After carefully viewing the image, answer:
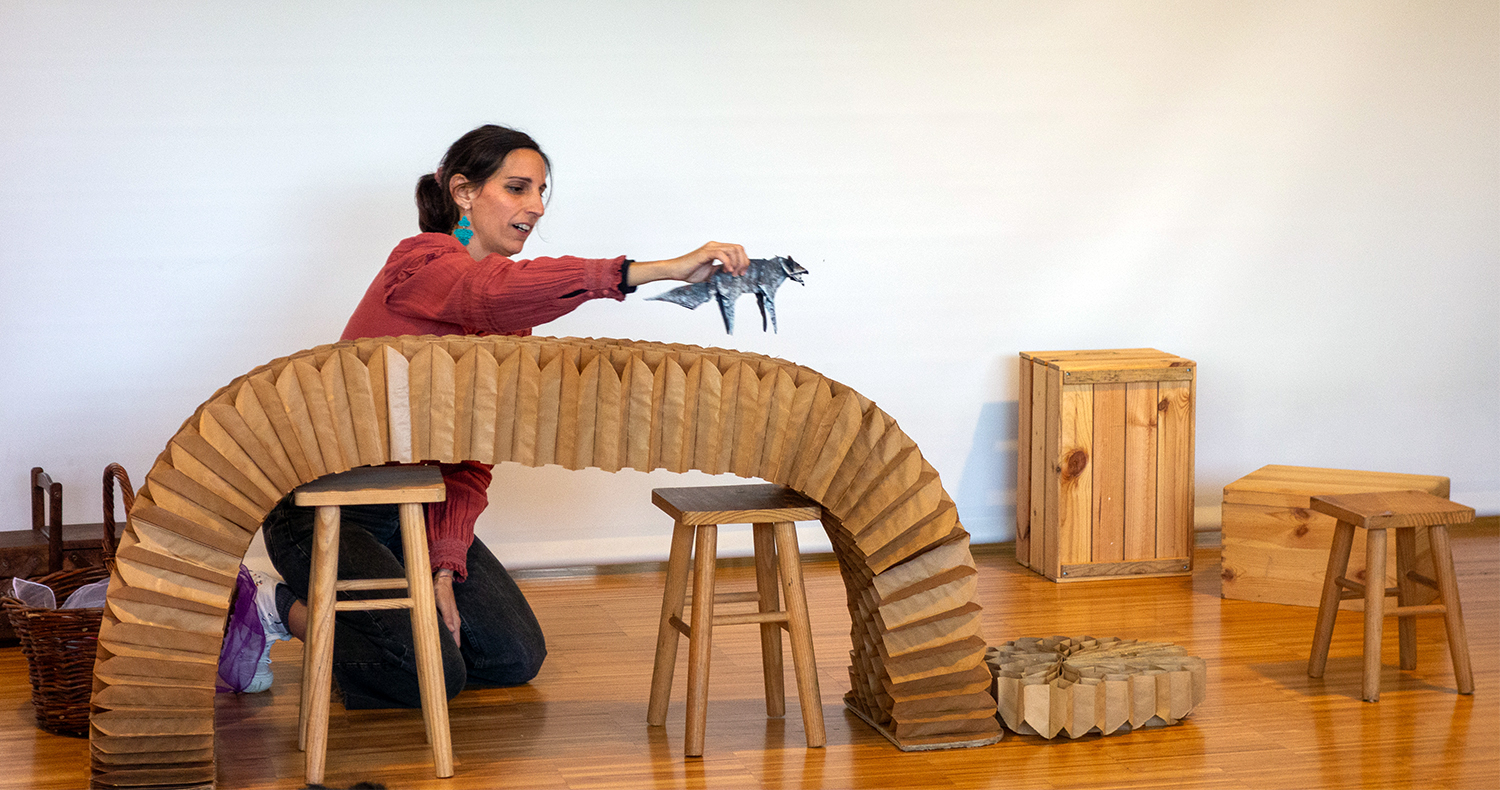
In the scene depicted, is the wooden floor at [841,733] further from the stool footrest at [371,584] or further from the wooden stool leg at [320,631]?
the stool footrest at [371,584]

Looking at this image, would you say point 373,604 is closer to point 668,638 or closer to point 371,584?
point 371,584

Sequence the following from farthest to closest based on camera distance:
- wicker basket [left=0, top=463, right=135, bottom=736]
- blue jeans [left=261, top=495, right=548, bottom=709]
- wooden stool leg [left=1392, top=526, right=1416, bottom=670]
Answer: wooden stool leg [left=1392, top=526, right=1416, bottom=670], blue jeans [left=261, top=495, right=548, bottom=709], wicker basket [left=0, top=463, right=135, bottom=736]

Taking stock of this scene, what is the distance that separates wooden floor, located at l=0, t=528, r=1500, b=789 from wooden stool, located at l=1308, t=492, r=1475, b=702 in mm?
77

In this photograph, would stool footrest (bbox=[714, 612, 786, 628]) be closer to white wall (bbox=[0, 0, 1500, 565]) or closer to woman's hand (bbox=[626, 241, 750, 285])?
woman's hand (bbox=[626, 241, 750, 285])

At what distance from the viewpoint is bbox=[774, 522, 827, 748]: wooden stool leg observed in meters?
2.91

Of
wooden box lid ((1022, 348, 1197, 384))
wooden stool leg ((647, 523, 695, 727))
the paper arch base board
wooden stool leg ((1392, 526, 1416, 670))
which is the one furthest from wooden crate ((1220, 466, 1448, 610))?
wooden stool leg ((647, 523, 695, 727))

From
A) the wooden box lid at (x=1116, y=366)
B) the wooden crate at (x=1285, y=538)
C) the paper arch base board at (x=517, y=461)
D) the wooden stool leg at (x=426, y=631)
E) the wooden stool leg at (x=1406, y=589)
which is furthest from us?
the wooden box lid at (x=1116, y=366)

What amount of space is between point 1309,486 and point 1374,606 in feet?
3.34

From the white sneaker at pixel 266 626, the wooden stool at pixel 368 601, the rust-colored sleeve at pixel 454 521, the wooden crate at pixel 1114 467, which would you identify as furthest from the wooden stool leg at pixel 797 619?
the wooden crate at pixel 1114 467

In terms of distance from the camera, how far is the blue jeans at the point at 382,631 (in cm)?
317

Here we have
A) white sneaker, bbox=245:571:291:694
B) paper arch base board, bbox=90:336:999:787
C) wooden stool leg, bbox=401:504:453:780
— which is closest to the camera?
paper arch base board, bbox=90:336:999:787

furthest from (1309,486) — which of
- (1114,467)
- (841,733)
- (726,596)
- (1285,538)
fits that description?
(726,596)

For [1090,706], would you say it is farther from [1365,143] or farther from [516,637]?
[1365,143]

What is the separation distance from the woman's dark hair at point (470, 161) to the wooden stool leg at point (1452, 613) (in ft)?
7.78
